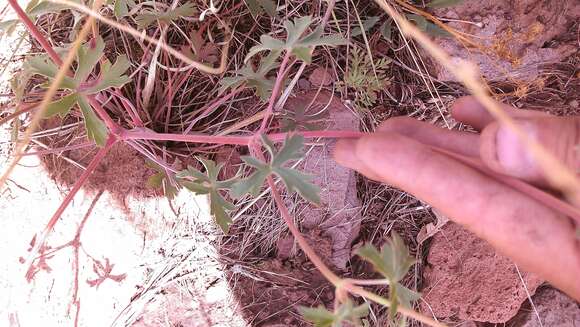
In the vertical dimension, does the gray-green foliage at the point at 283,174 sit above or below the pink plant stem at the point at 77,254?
above

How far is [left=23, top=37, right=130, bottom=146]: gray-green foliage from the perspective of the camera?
1333 mm

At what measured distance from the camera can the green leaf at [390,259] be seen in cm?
113

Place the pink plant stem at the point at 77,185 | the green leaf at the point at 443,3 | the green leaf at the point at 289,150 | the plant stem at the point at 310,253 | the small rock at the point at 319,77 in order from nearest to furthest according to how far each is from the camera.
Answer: the plant stem at the point at 310,253, the green leaf at the point at 289,150, the pink plant stem at the point at 77,185, the green leaf at the point at 443,3, the small rock at the point at 319,77

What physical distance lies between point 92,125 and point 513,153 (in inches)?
40.0

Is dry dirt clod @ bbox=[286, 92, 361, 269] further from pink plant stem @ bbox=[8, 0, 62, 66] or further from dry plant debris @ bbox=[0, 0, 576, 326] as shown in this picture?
pink plant stem @ bbox=[8, 0, 62, 66]

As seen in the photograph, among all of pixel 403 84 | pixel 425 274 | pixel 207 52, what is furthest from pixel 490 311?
pixel 207 52

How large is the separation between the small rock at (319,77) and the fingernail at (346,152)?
0.63 m

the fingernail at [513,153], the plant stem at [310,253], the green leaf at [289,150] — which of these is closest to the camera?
the fingernail at [513,153]

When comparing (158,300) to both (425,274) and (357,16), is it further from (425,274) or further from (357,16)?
(357,16)

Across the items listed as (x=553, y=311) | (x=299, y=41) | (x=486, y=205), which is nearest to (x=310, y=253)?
(x=486, y=205)

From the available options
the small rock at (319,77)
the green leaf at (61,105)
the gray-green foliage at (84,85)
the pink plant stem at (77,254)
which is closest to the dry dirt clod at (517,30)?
the small rock at (319,77)

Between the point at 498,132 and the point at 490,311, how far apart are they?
125 cm

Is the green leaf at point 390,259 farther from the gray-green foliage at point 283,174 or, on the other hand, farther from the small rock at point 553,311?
the small rock at point 553,311

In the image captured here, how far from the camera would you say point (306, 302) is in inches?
79.7
